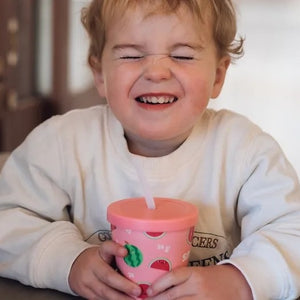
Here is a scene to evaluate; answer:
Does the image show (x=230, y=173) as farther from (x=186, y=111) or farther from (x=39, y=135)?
(x=39, y=135)

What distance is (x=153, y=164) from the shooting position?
107cm

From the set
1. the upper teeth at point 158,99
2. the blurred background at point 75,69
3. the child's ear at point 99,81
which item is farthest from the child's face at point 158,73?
the blurred background at point 75,69

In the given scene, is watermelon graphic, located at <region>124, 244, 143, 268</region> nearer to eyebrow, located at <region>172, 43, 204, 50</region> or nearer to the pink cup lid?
the pink cup lid

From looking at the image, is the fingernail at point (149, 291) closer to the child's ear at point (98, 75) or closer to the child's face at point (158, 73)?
the child's face at point (158, 73)

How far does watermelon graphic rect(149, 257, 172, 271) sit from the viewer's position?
2.62 feet

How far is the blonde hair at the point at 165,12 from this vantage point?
101 centimetres

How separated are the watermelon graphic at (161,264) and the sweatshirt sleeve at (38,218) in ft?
0.53

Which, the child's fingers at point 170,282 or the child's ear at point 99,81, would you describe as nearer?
the child's fingers at point 170,282

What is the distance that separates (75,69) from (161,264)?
327 centimetres

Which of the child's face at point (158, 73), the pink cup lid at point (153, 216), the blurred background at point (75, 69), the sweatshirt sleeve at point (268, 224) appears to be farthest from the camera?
the blurred background at point (75, 69)

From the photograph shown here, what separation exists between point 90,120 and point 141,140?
10 cm

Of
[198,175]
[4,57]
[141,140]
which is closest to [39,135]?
[141,140]

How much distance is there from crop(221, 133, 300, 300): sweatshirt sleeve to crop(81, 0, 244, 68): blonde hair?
7.6 inches

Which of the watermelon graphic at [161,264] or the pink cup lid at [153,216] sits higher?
the pink cup lid at [153,216]
